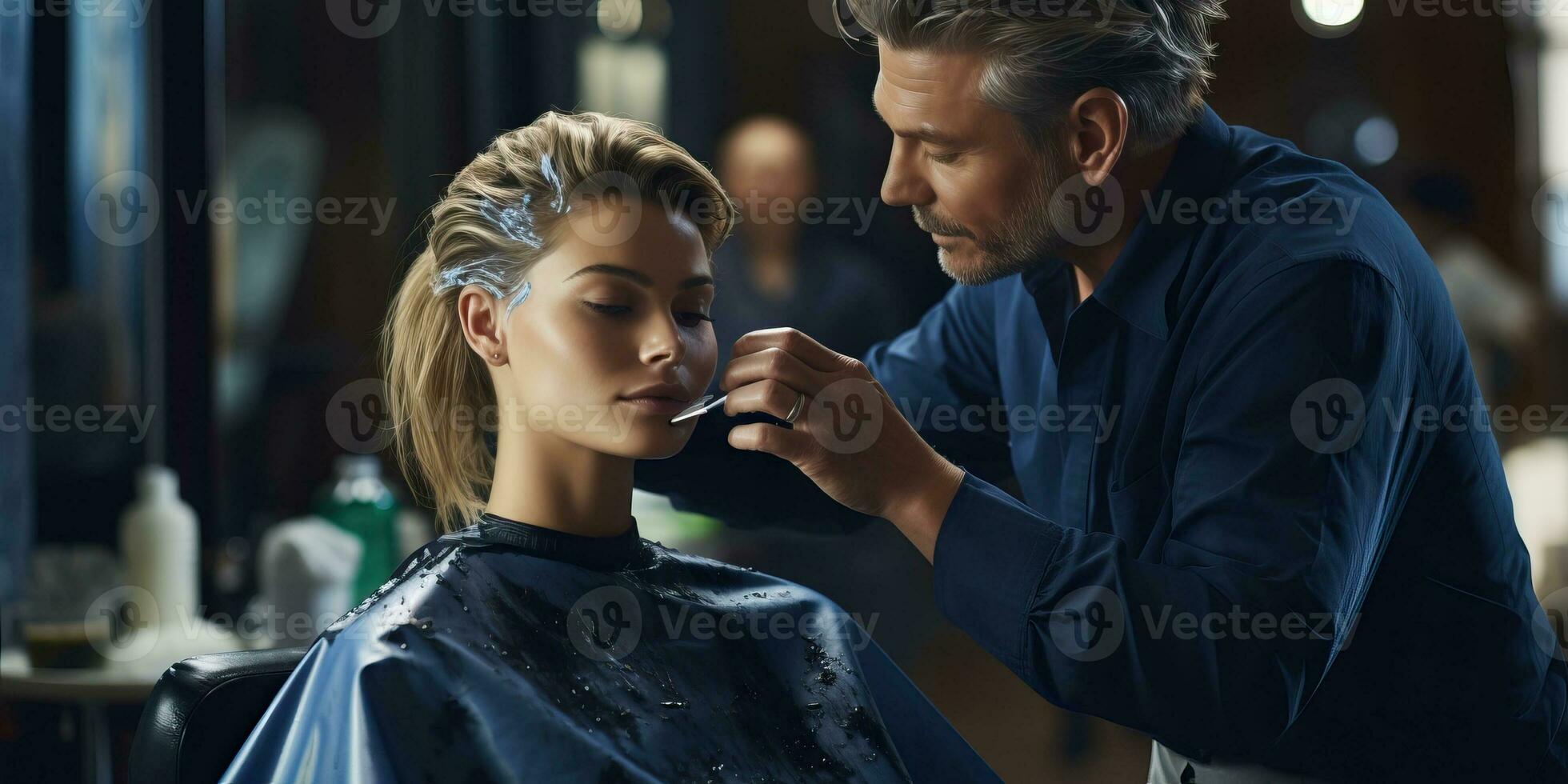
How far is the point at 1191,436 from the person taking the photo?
1.28 m

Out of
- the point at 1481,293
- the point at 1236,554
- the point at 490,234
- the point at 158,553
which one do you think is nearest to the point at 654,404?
the point at 490,234

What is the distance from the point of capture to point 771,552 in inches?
98.3

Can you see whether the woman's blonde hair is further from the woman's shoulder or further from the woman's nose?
the woman's shoulder

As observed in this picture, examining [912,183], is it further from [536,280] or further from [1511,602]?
[1511,602]

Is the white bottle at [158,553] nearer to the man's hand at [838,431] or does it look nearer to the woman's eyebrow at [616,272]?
the woman's eyebrow at [616,272]

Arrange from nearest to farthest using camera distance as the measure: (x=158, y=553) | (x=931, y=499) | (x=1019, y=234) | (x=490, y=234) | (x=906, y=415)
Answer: (x=931, y=499) < (x=490, y=234) < (x=1019, y=234) < (x=906, y=415) < (x=158, y=553)

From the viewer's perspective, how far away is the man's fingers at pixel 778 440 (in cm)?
125

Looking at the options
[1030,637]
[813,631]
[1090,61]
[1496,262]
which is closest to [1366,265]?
[1090,61]

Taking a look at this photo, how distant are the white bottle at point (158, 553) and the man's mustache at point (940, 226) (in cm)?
160

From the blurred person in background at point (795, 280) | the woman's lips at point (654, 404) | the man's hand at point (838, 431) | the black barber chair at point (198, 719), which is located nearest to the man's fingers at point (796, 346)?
the man's hand at point (838, 431)

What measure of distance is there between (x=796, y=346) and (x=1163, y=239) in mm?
536

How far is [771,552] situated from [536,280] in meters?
1.25

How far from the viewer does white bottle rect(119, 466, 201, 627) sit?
2.25 meters

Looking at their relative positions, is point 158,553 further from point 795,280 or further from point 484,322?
point 795,280
